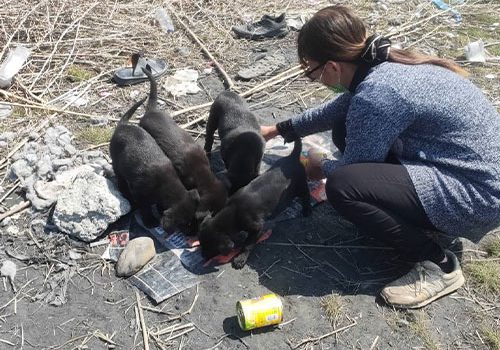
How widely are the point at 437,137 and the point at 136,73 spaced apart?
3850 mm

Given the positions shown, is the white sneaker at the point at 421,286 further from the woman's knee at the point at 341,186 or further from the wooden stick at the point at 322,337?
the woman's knee at the point at 341,186

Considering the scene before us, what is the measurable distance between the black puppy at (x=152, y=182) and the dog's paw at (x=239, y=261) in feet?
1.55

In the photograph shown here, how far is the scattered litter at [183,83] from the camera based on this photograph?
20.0 ft

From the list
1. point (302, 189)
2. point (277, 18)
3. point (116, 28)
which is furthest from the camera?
point (277, 18)

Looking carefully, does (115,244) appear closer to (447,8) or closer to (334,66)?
(334,66)

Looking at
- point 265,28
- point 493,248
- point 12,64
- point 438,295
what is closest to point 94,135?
point 12,64

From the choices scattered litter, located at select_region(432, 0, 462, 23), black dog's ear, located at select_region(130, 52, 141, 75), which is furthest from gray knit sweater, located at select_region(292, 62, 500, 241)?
scattered litter, located at select_region(432, 0, 462, 23)

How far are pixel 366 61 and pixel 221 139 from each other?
1.88 m

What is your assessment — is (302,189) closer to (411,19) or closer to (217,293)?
(217,293)

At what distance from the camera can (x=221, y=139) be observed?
4.99m

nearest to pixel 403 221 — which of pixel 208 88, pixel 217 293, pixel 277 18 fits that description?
pixel 217 293

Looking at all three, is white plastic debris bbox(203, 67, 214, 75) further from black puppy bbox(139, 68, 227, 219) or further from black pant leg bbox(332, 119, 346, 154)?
black pant leg bbox(332, 119, 346, 154)

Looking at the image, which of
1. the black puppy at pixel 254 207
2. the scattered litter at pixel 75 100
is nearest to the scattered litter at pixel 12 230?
the black puppy at pixel 254 207

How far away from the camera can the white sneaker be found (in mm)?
3662
